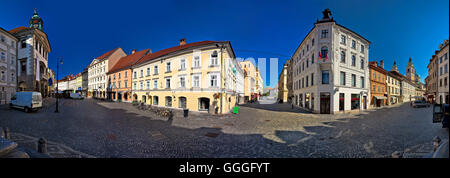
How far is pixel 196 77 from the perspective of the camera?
16172 mm

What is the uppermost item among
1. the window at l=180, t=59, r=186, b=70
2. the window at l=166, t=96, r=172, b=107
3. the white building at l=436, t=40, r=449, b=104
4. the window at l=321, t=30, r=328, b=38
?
the window at l=321, t=30, r=328, b=38

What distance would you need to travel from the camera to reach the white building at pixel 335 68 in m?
14.6

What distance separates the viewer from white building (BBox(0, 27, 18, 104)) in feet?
61.5

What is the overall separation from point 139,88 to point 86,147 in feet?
70.7

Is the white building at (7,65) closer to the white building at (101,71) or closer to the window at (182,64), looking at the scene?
the white building at (101,71)

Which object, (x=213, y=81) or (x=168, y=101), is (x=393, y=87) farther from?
(x=168, y=101)

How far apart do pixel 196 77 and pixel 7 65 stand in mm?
25593

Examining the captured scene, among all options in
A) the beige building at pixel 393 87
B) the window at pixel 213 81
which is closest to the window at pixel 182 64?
the window at pixel 213 81

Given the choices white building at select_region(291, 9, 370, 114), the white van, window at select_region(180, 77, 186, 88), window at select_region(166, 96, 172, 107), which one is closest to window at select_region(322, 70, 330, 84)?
white building at select_region(291, 9, 370, 114)

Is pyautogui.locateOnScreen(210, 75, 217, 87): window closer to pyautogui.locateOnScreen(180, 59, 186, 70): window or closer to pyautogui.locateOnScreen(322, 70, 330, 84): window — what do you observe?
pyautogui.locateOnScreen(180, 59, 186, 70): window

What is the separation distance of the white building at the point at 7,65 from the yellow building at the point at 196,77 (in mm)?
18541

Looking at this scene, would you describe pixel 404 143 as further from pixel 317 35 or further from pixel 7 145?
pixel 317 35

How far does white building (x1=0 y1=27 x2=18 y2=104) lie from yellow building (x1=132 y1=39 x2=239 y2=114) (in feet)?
60.8
